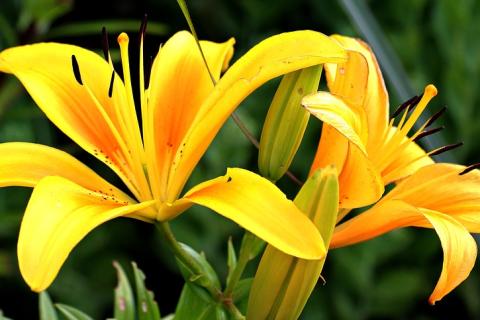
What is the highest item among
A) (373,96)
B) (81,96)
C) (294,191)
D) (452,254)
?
(81,96)

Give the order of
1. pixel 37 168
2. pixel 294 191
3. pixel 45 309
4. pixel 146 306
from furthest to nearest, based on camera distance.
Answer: pixel 294 191 < pixel 45 309 < pixel 146 306 < pixel 37 168

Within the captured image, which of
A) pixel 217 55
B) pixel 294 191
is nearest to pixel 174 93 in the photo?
pixel 217 55

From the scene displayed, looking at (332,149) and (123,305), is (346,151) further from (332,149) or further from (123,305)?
(123,305)

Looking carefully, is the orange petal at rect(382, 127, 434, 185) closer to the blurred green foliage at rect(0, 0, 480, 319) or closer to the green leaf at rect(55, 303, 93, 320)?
the green leaf at rect(55, 303, 93, 320)

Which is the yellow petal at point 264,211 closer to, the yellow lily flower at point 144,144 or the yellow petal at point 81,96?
the yellow lily flower at point 144,144

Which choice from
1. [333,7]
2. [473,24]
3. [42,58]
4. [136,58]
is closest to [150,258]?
[136,58]

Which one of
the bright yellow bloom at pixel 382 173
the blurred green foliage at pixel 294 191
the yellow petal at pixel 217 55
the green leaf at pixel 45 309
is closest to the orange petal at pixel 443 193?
the bright yellow bloom at pixel 382 173

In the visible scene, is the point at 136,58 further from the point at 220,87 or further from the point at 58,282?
the point at 220,87
